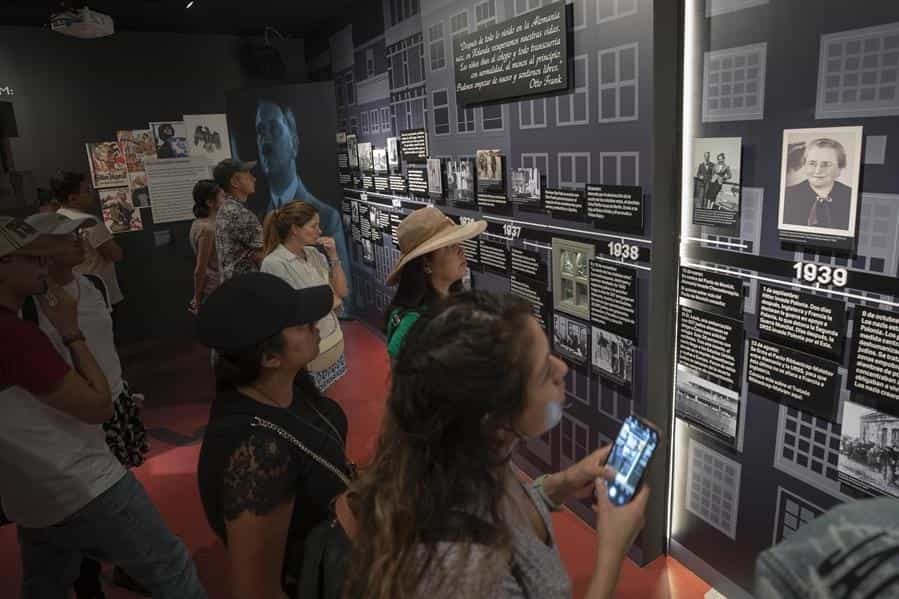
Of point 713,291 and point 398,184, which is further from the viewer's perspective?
point 398,184

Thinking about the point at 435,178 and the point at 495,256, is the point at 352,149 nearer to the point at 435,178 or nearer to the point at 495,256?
the point at 435,178

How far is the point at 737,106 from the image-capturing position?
2064 mm

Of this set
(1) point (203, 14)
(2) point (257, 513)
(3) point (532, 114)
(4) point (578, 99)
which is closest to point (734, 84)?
(4) point (578, 99)

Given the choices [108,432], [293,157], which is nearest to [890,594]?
[108,432]

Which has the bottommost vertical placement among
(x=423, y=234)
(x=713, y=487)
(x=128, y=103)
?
(x=713, y=487)

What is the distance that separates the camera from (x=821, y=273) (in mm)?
1876

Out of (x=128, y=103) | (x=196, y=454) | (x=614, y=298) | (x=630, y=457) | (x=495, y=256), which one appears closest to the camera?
(x=630, y=457)

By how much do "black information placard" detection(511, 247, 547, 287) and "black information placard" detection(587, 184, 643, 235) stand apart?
1.62 feet

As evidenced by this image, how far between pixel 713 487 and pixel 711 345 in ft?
2.09

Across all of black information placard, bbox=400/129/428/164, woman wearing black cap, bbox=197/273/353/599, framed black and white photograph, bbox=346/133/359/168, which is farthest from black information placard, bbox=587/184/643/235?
framed black and white photograph, bbox=346/133/359/168

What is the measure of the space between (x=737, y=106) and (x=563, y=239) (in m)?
1.00

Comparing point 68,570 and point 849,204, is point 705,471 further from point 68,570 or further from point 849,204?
point 68,570

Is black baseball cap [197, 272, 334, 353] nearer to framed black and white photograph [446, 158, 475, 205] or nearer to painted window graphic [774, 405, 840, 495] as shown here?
painted window graphic [774, 405, 840, 495]

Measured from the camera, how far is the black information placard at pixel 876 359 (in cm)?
172
